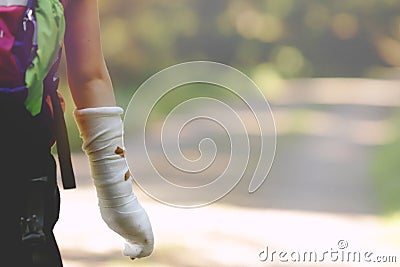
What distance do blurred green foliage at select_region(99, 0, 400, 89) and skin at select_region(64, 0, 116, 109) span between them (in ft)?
15.0

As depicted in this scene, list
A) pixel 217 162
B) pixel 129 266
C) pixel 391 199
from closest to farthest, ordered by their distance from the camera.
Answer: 1. pixel 129 266
2. pixel 391 199
3. pixel 217 162

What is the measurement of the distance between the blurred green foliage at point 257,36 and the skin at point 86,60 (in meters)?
4.58

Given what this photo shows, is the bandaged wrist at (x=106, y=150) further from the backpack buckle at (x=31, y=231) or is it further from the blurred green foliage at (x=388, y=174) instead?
the blurred green foliage at (x=388, y=174)

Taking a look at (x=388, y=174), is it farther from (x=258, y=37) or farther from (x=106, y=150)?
(x=106, y=150)

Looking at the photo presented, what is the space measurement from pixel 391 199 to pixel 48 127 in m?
3.44

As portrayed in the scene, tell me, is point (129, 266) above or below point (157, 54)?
below

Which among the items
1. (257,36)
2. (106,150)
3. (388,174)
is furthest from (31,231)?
(257,36)

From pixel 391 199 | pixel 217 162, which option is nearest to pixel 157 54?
pixel 217 162

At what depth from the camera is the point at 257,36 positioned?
7.23m

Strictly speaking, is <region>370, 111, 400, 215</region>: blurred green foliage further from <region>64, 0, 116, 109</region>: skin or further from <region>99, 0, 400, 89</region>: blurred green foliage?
<region>64, 0, 116, 109</region>: skin

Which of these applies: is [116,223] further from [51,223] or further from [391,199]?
[391,199]

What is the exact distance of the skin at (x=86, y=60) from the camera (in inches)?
42.8

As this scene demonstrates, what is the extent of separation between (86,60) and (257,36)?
20.4 ft

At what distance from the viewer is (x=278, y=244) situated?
3412 mm
